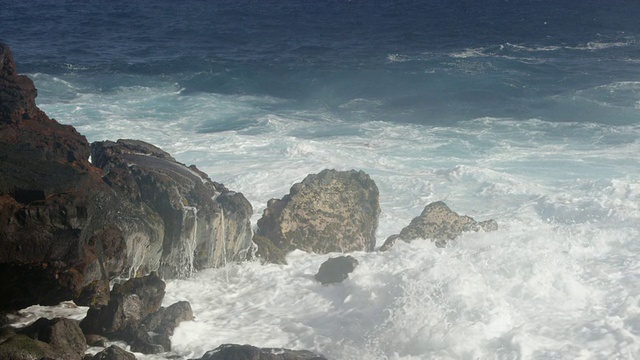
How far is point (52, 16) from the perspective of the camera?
57344 mm

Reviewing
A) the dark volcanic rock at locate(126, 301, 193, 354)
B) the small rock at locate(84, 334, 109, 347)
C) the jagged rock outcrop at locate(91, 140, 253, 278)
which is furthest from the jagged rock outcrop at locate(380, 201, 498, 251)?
the small rock at locate(84, 334, 109, 347)

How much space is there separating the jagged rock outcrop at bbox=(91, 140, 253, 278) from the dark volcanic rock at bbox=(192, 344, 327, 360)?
328cm

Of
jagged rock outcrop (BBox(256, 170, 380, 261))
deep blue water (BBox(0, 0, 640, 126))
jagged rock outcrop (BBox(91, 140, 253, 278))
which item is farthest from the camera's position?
deep blue water (BBox(0, 0, 640, 126))

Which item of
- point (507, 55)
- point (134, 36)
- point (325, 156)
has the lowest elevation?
point (325, 156)

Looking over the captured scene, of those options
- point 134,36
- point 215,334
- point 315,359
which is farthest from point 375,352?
point 134,36

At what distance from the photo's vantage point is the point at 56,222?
33.6 ft

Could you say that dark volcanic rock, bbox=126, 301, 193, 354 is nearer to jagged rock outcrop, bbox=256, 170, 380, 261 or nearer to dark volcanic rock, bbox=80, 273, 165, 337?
dark volcanic rock, bbox=80, 273, 165, 337

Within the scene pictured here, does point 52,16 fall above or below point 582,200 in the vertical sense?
above

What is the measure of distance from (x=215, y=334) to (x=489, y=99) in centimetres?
2583

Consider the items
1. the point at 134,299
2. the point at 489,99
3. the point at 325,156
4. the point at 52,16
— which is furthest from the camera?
the point at 52,16

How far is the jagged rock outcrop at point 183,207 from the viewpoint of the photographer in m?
13.6

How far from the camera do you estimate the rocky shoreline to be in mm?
10164

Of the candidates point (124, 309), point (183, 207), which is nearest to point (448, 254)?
point (183, 207)

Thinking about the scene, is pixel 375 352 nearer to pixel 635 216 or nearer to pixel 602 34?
pixel 635 216
